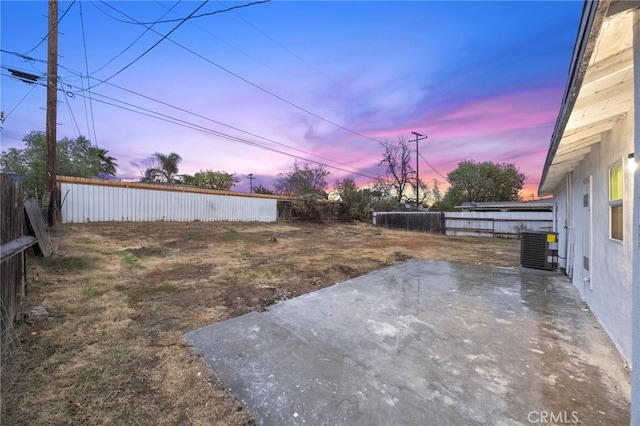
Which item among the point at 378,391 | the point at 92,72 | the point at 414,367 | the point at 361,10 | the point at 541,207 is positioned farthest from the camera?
the point at 541,207

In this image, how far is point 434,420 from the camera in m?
1.54

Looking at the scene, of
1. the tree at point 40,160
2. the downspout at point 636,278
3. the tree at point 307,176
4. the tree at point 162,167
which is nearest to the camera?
the downspout at point 636,278

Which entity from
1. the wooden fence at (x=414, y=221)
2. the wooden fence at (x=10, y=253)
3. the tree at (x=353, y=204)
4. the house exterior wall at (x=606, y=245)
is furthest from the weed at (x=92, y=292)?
the tree at (x=353, y=204)

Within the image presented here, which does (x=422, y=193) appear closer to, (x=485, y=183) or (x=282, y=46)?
(x=485, y=183)

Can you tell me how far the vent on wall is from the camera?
559 centimetres

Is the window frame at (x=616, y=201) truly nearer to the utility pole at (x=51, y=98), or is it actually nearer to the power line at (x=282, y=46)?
the power line at (x=282, y=46)

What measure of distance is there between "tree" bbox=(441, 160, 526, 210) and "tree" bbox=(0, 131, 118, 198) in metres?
26.6

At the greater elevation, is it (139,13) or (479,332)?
(139,13)

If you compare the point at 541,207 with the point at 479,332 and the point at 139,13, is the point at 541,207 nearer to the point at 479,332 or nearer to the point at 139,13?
the point at 479,332

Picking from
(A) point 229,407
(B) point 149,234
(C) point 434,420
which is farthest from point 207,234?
(C) point 434,420

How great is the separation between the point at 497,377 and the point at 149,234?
9.89 m

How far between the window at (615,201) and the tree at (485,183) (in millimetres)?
22305

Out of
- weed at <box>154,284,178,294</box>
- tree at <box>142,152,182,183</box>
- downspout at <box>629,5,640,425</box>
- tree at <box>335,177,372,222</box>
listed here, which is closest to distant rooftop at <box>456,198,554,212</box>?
tree at <box>335,177,372,222</box>

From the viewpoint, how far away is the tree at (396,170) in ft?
85.2
